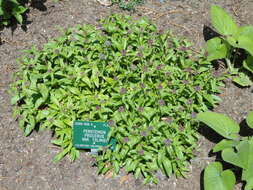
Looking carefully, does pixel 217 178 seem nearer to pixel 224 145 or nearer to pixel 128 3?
pixel 224 145

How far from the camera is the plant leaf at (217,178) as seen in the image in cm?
295

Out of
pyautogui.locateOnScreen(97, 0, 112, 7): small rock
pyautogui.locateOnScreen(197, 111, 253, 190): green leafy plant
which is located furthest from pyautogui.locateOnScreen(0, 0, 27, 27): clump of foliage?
pyautogui.locateOnScreen(197, 111, 253, 190): green leafy plant

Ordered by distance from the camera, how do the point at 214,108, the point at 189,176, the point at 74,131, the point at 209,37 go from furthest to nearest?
the point at 209,37
the point at 214,108
the point at 189,176
the point at 74,131

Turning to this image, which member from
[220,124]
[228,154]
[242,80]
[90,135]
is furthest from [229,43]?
[90,135]

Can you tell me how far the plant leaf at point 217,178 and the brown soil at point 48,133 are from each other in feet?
0.60

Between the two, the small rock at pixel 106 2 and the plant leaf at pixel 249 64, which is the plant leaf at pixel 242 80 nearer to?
the plant leaf at pixel 249 64

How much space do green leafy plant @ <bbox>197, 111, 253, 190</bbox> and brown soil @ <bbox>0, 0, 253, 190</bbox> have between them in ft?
0.65

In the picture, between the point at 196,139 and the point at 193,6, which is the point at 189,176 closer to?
the point at 196,139

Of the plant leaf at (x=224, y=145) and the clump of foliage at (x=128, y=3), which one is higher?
the clump of foliage at (x=128, y=3)

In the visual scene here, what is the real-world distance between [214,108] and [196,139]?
452 millimetres

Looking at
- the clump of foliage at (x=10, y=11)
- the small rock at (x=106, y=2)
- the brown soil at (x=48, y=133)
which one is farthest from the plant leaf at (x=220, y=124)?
the clump of foliage at (x=10, y=11)

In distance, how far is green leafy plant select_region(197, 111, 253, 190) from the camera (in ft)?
9.70

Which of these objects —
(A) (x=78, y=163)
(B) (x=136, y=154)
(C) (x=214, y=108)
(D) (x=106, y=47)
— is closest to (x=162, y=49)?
(D) (x=106, y=47)

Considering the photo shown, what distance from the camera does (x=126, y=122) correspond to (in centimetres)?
314
